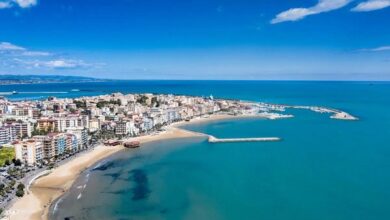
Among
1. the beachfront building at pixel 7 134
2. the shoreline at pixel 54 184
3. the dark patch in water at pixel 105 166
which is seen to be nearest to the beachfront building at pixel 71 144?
the shoreline at pixel 54 184

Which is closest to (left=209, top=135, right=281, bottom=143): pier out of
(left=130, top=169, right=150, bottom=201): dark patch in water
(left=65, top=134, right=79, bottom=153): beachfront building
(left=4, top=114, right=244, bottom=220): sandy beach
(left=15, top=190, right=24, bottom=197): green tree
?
(left=4, top=114, right=244, bottom=220): sandy beach

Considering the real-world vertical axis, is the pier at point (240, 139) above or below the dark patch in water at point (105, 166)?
above

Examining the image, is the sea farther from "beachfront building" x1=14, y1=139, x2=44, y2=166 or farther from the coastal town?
"beachfront building" x1=14, y1=139, x2=44, y2=166

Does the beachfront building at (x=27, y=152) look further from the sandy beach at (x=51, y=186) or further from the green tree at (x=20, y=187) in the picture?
the green tree at (x=20, y=187)

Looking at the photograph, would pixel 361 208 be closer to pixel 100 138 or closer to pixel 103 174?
pixel 103 174

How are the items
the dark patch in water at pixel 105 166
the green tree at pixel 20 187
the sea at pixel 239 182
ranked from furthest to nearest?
the dark patch in water at pixel 105 166, the green tree at pixel 20 187, the sea at pixel 239 182

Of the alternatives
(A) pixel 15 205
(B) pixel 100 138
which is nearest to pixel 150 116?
(B) pixel 100 138

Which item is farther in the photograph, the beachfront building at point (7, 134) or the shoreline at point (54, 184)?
the beachfront building at point (7, 134)

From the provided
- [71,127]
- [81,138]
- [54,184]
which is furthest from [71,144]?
[54,184]
